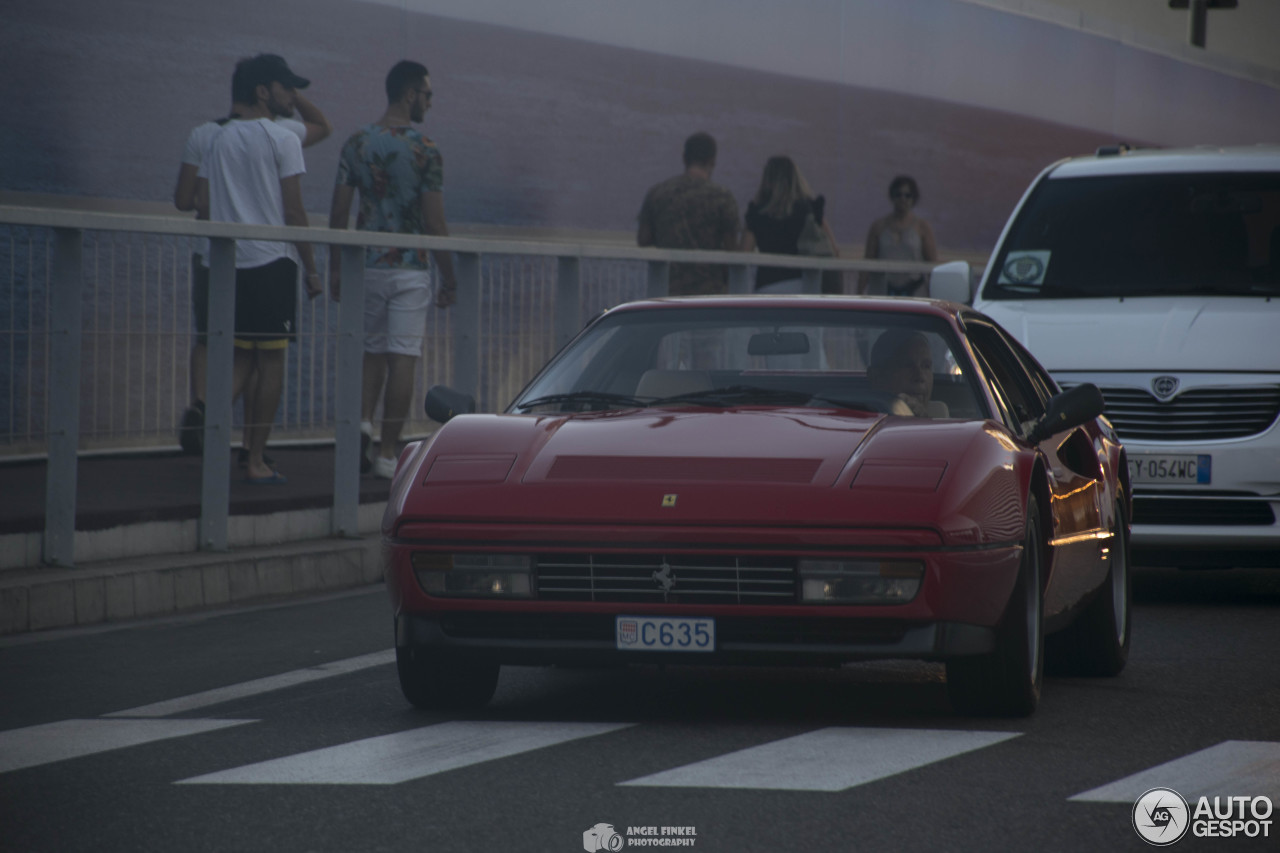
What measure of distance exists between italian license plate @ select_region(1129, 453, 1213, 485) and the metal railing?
3.97m

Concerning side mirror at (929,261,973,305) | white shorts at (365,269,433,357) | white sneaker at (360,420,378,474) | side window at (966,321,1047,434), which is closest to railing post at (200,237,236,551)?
white sneaker at (360,420,378,474)

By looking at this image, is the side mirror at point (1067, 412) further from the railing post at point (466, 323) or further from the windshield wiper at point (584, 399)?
the railing post at point (466, 323)

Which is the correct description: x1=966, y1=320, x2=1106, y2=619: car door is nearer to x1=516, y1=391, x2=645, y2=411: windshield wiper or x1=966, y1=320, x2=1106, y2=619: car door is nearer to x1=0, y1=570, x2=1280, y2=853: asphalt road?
x1=0, y1=570, x2=1280, y2=853: asphalt road

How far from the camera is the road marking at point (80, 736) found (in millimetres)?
6215

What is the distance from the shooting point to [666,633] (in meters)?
6.34

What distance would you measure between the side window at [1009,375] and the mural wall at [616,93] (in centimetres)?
653

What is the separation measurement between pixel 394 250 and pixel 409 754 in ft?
22.1

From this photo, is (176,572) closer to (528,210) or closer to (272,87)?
(272,87)

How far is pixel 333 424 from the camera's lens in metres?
11.8

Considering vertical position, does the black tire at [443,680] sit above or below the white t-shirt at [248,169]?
below

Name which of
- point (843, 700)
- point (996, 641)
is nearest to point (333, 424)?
point (843, 700)

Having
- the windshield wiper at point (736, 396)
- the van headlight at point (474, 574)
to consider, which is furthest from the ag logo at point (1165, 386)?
the van headlight at point (474, 574)

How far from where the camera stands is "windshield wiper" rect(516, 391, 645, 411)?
24.0ft

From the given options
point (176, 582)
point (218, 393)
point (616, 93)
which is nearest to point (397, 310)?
point (218, 393)
